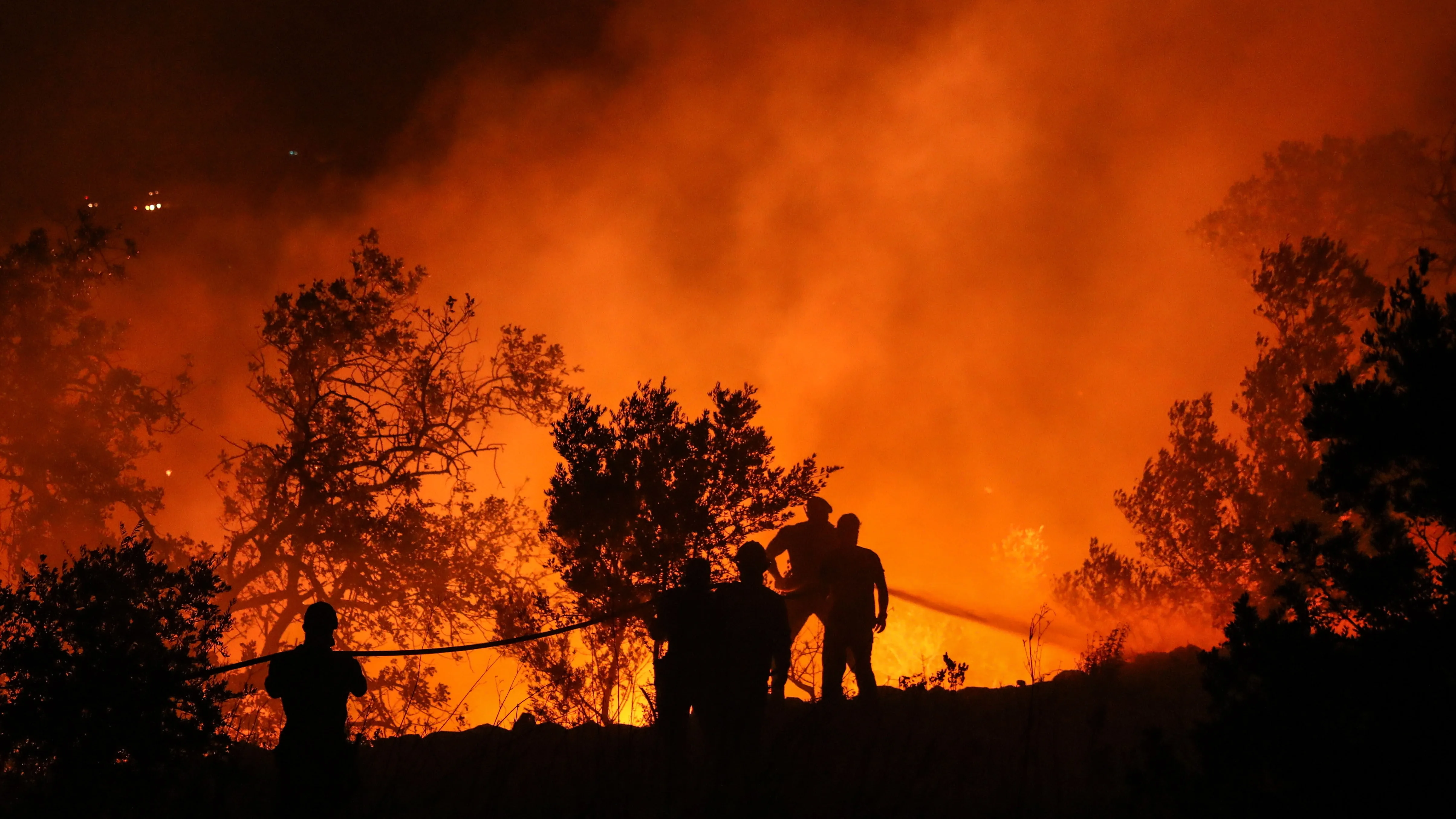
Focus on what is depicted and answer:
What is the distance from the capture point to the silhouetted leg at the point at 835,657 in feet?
26.3

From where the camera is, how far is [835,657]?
8094 millimetres

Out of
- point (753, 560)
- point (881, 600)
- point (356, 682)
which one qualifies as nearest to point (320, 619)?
point (356, 682)

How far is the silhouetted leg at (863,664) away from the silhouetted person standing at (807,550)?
85 centimetres

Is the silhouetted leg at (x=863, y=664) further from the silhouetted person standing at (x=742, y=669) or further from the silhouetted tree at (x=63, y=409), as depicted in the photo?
the silhouetted tree at (x=63, y=409)

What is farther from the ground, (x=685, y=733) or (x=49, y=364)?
(x=49, y=364)

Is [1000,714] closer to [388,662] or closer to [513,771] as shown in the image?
[513,771]

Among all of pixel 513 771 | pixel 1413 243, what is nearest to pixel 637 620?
pixel 513 771

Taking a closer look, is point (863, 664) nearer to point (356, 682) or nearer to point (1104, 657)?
point (356, 682)

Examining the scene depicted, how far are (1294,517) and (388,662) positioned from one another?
23799 millimetres

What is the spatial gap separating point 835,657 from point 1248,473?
13286 mm

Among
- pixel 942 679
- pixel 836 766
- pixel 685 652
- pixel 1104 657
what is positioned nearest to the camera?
pixel 685 652

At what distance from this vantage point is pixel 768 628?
587cm

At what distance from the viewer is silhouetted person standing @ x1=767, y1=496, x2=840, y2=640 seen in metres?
9.13

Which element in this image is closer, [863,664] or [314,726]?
[314,726]
